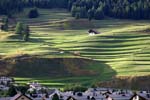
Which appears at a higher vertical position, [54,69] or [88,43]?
[88,43]

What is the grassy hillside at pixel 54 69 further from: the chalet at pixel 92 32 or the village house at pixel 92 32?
the chalet at pixel 92 32

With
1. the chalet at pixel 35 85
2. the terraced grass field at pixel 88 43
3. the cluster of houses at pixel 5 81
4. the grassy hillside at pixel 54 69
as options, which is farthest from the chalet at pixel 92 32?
the chalet at pixel 35 85

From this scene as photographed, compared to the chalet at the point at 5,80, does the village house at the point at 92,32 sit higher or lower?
higher

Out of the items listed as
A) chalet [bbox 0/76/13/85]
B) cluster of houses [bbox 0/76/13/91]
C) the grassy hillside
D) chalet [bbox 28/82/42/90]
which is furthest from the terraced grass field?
chalet [bbox 28/82/42/90]

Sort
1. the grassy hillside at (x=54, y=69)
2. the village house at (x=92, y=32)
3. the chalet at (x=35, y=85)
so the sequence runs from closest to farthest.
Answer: the chalet at (x=35, y=85), the grassy hillside at (x=54, y=69), the village house at (x=92, y=32)

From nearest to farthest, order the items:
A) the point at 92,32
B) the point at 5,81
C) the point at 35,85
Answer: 1. the point at 35,85
2. the point at 5,81
3. the point at 92,32

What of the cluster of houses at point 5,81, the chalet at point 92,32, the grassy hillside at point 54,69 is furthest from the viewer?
the chalet at point 92,32

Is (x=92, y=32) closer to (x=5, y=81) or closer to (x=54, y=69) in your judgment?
(x=54, y=69)

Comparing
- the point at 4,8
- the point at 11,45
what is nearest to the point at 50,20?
the point at 4,8

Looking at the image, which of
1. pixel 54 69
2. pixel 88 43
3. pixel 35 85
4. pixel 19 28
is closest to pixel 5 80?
pixel 35 85
